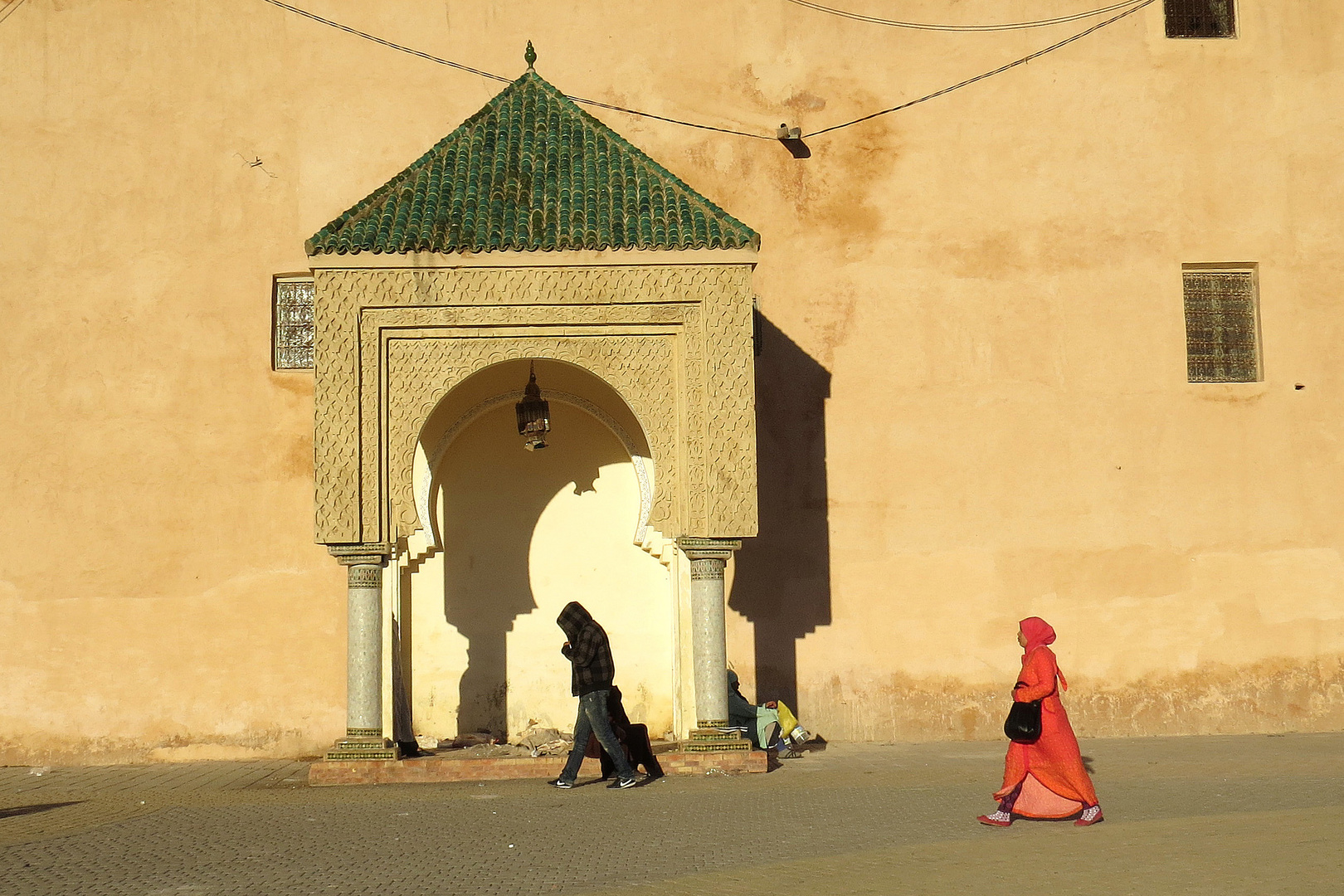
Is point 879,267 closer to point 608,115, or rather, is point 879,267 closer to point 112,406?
point 608,115

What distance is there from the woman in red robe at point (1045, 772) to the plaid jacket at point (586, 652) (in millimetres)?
2954

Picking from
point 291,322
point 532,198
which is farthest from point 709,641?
point 291,322

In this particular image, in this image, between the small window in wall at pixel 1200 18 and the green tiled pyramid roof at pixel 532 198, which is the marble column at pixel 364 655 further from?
the small window in wall at pixel 1200 18

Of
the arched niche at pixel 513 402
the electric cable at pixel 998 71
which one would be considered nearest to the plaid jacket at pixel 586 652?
the arched niche at pixel 513 402

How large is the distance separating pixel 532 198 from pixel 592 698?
13.2 feet

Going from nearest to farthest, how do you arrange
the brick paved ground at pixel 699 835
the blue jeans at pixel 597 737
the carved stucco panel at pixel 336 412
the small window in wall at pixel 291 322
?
1. the brick paved ground at pixel 699 835
2. the blue jeans at pixel 597 737
3. the carved stucco panel at pixel 336 412
4. the small window in wall at pixel 291 322

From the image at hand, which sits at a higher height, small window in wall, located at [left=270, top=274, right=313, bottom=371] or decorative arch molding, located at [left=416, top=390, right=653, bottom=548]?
small window in wall, located at [left=270, top=274, right=313, bottom=371]

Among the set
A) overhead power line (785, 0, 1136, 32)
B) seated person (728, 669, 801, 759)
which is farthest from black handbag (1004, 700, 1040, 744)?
overhead power line (785, 0, 1136, 32)

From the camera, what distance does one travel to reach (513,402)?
40.1 feet

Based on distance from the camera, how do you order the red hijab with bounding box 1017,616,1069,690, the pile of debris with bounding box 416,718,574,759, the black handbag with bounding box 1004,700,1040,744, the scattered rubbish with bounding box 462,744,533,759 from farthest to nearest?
the pile of debris with bounding box 416,718,574,759, the scattered rubbish with bounding box 462,744,533,759, the red hijab with bounding box 1017,616,1069,690, the black handbag with bounding box 1004,700,1040,744

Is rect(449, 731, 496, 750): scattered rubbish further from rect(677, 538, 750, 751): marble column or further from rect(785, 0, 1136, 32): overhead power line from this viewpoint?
rect(785, 0, 1136, 32): overhead power line

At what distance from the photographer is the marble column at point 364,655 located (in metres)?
10.4

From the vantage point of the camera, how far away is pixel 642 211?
10.9 metres

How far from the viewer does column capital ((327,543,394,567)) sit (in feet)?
34.2
